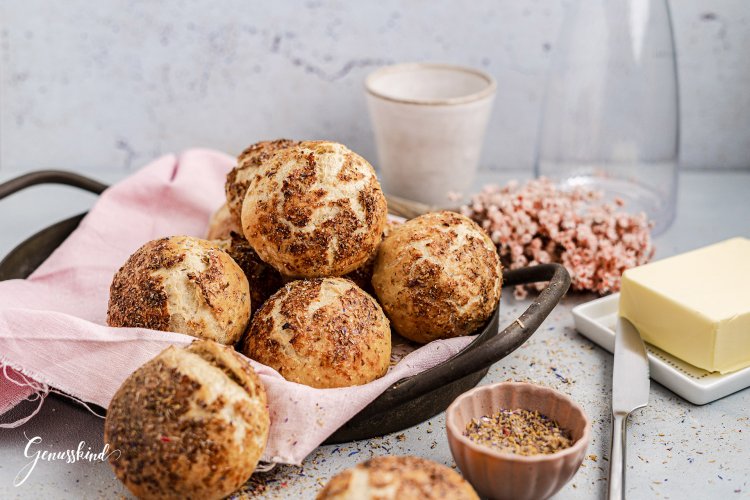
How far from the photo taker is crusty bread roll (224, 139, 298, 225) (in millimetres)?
1354

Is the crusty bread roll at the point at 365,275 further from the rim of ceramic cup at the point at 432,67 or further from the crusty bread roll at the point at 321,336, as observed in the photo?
the rim of ceramic cup at the point at 432,67

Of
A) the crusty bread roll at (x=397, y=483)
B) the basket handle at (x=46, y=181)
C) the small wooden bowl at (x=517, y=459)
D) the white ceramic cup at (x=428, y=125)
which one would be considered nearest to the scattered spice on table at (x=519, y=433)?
the small wooden bowl at (x=517, y=459)

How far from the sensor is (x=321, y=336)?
1.13 meters

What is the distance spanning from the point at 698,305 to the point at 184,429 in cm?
84

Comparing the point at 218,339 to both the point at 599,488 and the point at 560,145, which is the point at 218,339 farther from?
the point at 560,145

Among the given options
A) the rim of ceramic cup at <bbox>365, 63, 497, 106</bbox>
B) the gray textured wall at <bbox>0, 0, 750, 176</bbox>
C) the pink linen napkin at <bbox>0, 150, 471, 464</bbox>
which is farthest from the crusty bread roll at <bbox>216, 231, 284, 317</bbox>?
the gray textured wall at <bbox>0, 0, 750, 176</bbox>

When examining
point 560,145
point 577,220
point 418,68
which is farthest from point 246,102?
point 577,220

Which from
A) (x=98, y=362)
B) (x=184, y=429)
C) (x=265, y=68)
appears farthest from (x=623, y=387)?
(x=265, y=68)

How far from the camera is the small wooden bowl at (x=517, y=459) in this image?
0.99 meters

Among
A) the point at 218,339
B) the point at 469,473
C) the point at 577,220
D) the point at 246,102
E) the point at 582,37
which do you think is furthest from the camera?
the point at 246,102

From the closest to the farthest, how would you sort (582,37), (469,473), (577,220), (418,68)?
1. (469,473)
2. (577,220)
3. (582,37)
4. (418,68)

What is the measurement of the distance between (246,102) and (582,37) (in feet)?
3.08

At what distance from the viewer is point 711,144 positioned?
7.46ft

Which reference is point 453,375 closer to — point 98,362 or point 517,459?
point 517,459
